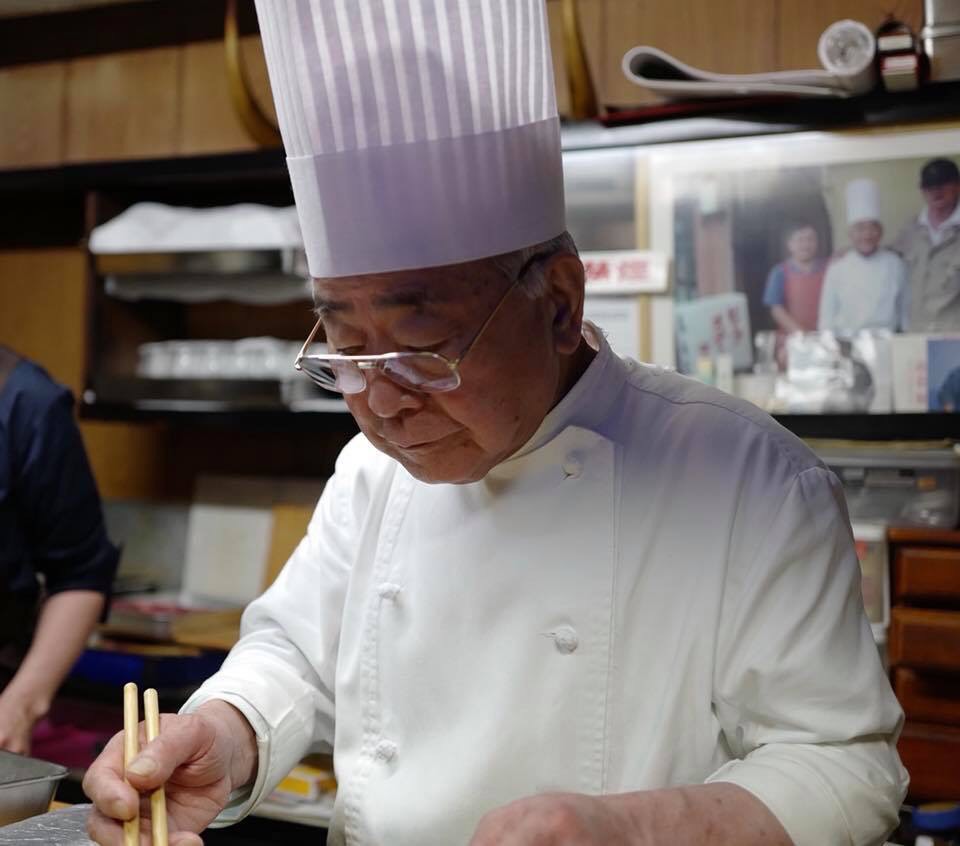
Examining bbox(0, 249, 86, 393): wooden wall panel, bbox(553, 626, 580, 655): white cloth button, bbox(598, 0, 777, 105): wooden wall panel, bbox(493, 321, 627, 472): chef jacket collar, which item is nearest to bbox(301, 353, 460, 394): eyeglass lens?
bbox(493, 321, 627, 472): chef jacket collar

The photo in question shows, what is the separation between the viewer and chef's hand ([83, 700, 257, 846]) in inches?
42.2

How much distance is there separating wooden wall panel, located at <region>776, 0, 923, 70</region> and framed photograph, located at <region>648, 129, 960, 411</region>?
0.36 metres

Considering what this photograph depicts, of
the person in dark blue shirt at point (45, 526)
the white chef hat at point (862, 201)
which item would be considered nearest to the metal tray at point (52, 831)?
the person in dark blue shirt at point (45, 526)

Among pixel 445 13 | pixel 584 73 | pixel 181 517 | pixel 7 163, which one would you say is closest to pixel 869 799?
pixel 445 13

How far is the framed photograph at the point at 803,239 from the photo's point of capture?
231 cm

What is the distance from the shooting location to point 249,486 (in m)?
3.31

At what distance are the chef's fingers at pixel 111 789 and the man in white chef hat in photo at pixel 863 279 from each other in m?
1.81

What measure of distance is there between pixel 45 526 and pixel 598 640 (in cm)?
145

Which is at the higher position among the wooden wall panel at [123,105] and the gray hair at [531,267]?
the wooden wall panel at [123,105]

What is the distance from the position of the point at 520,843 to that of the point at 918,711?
1.59m

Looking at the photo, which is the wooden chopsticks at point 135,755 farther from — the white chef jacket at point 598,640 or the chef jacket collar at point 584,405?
the chef jacket collar at point 584,405

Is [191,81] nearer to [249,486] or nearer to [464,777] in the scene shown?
[249,486]

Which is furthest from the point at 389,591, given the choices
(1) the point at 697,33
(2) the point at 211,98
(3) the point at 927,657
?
(2) the point at 211,98

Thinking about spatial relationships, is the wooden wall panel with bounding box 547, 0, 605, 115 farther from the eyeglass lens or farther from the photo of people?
the eyeglass lens
